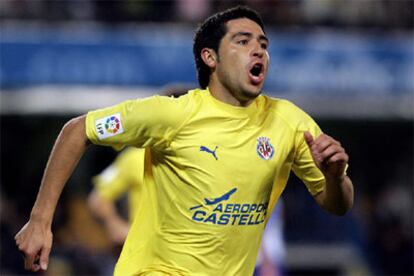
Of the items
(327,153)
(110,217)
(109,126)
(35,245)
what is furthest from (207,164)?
(110,217)

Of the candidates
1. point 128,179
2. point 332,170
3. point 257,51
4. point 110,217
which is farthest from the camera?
point 110,217

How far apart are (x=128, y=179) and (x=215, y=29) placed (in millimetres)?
2907

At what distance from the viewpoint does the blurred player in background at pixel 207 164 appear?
5.45m

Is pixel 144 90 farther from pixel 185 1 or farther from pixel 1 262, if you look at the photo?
pixel 1 262

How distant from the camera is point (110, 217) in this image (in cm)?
891

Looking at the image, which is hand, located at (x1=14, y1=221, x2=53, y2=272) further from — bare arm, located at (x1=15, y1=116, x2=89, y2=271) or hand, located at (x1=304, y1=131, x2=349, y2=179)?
hand, located at (x1=304, y1=131, x2=349, y2=179)

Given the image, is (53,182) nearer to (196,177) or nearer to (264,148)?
(196,177)

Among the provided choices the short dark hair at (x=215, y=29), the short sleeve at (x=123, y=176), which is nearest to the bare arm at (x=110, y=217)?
the short sleeve at (x=123, y=176)

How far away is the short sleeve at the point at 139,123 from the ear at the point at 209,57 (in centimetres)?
40

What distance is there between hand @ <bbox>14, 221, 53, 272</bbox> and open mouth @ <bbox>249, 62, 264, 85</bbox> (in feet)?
3.99

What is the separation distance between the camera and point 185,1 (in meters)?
16.8

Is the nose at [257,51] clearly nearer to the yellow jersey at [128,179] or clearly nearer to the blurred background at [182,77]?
the yellow jersey at [128,179]

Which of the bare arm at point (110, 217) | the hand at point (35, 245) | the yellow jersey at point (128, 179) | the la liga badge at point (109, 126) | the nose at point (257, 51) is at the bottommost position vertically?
the bare arm at point (110, 217)

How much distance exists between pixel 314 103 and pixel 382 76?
1.12 m
